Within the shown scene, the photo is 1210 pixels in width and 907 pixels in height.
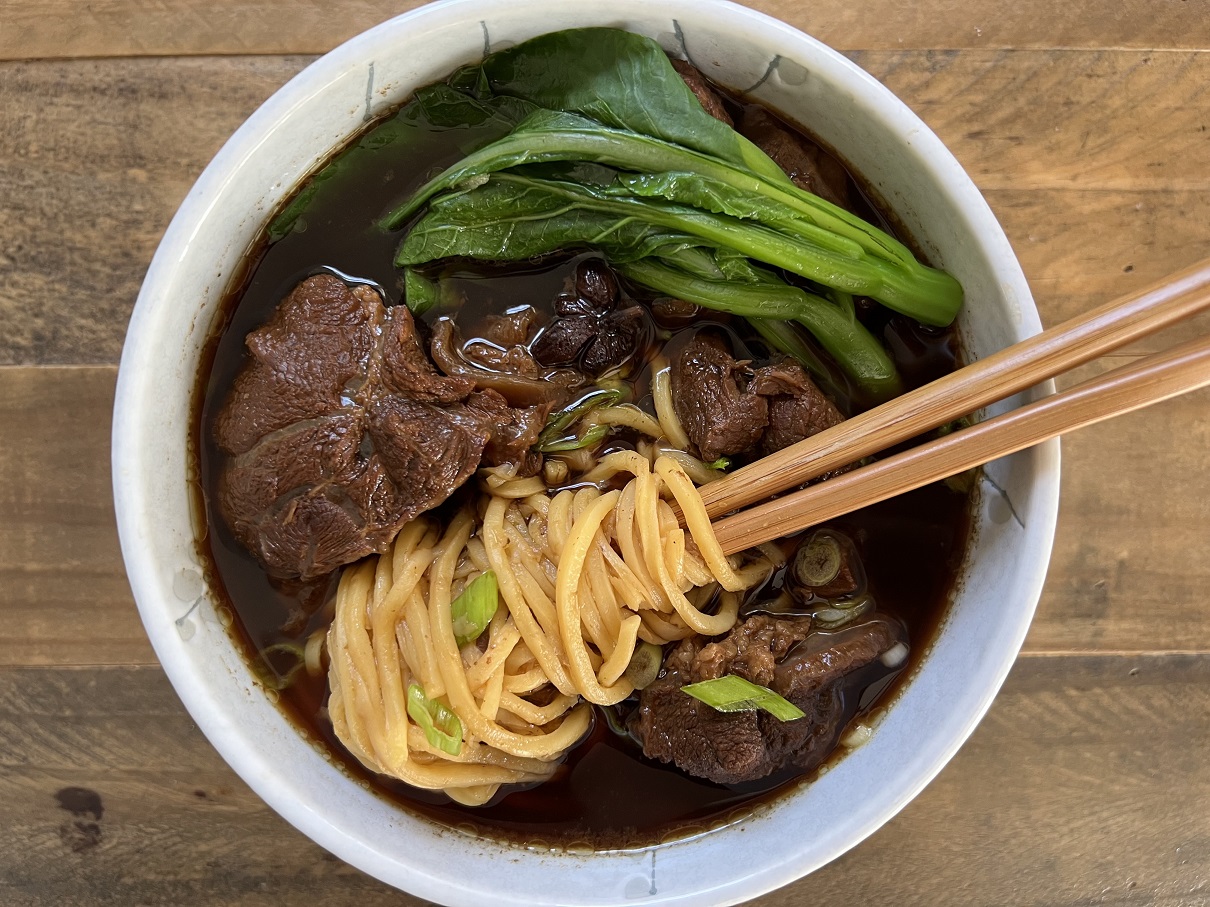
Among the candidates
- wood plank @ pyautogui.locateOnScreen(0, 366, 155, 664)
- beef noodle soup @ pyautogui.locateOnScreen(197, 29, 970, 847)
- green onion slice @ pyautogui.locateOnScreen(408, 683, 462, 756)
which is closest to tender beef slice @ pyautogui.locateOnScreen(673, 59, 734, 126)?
beef noodle soup @ pyautogui.locateOnScreen(197, 29, 970, 847)

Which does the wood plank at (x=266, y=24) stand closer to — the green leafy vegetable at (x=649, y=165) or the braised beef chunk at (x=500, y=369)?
the green leafy vegetable at (x=649, y=165)

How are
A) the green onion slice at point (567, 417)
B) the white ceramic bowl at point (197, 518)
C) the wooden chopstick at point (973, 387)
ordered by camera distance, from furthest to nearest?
the green onion slice at point (567, 417), the white ceramic bowl at point (197, 518), the wooden chopstick at point (973, 387)

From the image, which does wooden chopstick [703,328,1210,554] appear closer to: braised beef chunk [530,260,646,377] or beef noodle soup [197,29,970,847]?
beef noodle soup [197,29,970,847]

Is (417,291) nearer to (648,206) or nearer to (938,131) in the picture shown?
(648,206)

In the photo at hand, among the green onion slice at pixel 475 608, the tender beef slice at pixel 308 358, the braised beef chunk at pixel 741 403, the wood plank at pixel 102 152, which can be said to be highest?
the wood plank at pixel 102 152

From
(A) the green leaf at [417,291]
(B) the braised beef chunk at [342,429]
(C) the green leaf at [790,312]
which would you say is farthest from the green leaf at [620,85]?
(B) the braised beef chunk at [342,429]

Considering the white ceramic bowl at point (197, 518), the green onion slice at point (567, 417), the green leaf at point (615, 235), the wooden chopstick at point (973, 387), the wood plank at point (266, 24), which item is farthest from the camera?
the wood plank at point (266, 24)
